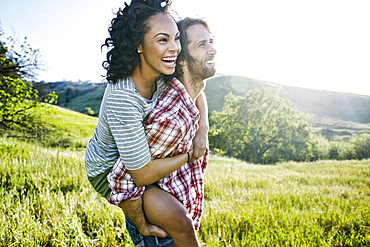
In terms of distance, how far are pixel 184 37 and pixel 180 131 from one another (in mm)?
1077

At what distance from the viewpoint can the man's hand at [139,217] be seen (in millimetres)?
1566

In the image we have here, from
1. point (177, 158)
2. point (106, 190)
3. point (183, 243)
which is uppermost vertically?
point (177, 158)

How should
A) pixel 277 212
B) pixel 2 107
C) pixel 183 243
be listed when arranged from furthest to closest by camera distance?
1. pixel 2 107
2. pixel 277 212
3. pixel 183 243

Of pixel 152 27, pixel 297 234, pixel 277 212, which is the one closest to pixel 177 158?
pixel 152 27

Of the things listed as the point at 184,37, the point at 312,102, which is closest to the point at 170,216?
the point at 184,37

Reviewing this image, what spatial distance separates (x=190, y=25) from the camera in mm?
2201

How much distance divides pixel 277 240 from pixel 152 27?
327 cm

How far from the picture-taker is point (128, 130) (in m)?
1.42

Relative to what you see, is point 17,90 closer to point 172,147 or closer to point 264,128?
point 172,147

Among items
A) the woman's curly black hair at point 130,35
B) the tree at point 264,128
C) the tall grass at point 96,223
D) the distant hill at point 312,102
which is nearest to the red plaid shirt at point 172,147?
the woman's curly black hair at point 130,35

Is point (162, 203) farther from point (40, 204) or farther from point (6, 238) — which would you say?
point (40, 204)

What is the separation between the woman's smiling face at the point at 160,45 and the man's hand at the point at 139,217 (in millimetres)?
1013

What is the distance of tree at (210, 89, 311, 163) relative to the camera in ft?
125

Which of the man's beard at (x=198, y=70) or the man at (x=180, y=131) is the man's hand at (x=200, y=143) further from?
the man's beard at (x=198, y=70)
